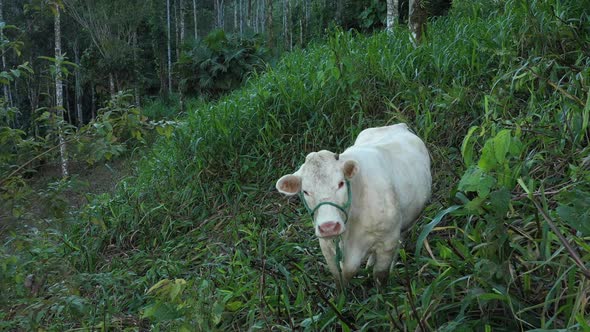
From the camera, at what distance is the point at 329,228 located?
243cm

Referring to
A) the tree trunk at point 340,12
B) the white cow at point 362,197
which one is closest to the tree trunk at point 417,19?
the white cow at point 362,197

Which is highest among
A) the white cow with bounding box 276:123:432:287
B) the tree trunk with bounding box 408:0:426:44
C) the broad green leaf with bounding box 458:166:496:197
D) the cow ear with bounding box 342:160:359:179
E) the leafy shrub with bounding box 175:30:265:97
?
the tree trunk with bounding box 408:0:426:44

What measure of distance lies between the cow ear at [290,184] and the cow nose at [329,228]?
33 cm

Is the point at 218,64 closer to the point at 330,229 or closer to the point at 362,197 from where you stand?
the point at 362,197

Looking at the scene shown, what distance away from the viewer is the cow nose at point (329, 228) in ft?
7.96

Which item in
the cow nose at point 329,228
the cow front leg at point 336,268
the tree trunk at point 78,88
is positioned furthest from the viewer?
the tree trunk at point 78,88

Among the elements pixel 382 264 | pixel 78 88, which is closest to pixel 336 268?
pixel 382 264

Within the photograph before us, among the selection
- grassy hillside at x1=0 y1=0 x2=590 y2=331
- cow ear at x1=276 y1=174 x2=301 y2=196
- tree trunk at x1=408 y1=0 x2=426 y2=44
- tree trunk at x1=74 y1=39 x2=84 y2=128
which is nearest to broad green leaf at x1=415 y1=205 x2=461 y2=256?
grassy hillside at x1=0 y1=0 x2=590 y2=331

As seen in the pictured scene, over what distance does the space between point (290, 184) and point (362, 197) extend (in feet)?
1.24

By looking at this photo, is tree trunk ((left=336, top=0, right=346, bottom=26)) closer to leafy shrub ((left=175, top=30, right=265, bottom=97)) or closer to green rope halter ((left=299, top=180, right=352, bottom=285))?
leafy shrub ((left=175, top=30, right=265, bottom=97))

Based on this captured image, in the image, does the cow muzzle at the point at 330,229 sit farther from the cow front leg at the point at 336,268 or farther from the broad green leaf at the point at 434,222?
the cow front leg at the point at 336,268

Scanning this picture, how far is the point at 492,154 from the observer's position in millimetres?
2131

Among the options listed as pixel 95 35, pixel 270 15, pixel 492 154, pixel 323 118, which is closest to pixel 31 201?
pixel 492 154

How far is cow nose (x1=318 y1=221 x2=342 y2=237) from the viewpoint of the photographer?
2427 millimetres
